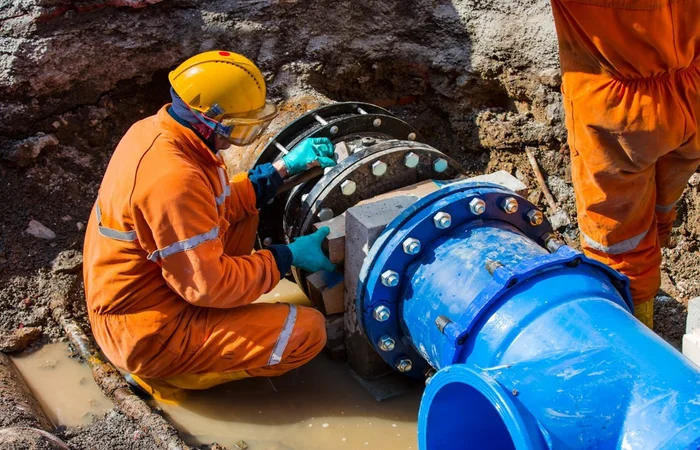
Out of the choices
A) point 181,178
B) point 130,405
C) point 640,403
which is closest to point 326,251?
point 181,178

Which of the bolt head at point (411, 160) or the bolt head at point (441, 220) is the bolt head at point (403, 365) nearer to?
the bolt head at point (441, 220)

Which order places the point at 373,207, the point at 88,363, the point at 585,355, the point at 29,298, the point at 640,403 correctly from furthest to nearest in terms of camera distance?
the point at 29,298, the point at 88,363, the point at 373,207, the point at 585,355, the point at 640,403

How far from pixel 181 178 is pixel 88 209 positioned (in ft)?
5.84

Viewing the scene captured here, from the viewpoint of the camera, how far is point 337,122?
3.36 metres

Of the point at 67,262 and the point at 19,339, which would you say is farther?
Result: the point at 67,262

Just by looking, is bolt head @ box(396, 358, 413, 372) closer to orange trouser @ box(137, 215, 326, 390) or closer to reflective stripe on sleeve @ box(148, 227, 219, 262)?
orange trouser @ box(137, 215, 326, 390)

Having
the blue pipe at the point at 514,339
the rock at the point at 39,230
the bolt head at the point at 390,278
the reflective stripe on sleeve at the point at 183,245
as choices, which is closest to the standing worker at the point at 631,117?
the blue pipe at the point at 514,339

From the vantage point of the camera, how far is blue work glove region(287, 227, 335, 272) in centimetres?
296

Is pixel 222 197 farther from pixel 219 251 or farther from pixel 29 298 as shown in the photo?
pixel 29 298

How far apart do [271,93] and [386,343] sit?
211 cm

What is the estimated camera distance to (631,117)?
2791mm

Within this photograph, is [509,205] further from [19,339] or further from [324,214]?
[19,339]

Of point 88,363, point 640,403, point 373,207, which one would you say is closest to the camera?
point 640,403

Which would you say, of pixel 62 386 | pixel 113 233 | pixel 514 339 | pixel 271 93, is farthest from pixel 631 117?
pixel 62 386
